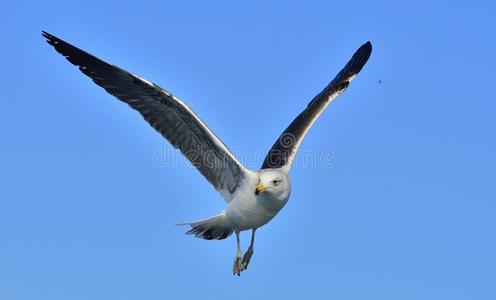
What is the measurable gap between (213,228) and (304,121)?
2825mm

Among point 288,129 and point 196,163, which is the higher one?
point 288,129

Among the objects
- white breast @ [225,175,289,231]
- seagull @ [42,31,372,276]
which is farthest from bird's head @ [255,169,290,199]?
white breast @ [225,175,289,231]

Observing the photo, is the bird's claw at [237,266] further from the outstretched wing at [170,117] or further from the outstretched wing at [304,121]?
the outstretched wing at [304,121]

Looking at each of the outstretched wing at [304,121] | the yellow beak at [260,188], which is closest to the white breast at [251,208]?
the yellow beak at [260,188]

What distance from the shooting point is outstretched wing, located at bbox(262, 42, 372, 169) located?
15156 mm

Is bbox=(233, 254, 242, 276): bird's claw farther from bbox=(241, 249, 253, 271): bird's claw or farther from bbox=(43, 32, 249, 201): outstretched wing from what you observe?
bbox=(43, 32, 249, 201): outstretched wing

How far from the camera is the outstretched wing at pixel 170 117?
14.2 metres

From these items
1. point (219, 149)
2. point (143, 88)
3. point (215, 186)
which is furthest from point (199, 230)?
point (143, 88)

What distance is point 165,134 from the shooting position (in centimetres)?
1471

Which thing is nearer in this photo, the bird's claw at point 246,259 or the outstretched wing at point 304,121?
the bird's claw at point 246,259

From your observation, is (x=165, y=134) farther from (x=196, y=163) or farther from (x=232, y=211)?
(x=232, y=211)

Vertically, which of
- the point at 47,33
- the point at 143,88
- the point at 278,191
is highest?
the point at 47,33

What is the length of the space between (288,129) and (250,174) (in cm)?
227

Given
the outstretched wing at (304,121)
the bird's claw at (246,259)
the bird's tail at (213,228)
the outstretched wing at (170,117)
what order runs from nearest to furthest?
the outstretched wing at (170,117) < the bird's claw at (246,259) < the bird's tail at (213,228) < the outstretched wing at (304,121)
